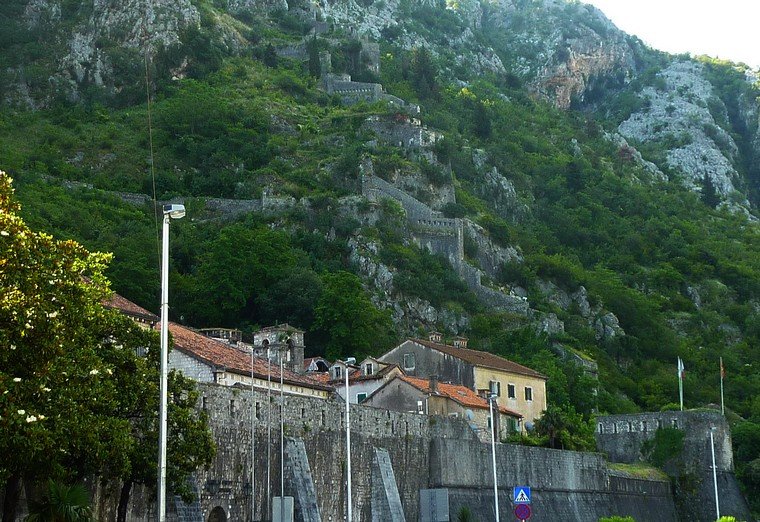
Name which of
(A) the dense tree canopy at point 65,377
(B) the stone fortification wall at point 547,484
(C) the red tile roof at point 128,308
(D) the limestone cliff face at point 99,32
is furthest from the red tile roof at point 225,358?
(D) the limestone cliff face at point 99,32

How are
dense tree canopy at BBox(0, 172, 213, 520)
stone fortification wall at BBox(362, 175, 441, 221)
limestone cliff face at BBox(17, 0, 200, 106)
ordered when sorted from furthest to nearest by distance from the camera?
limestone cliff face at BBox(17, 0, 200, 106) < stone fortification wall at BBox(362, 175, 441, 221) < dense tree canopy at BBox(0, 172, 213, 520)

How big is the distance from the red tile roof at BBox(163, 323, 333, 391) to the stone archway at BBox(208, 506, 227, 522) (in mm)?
9719

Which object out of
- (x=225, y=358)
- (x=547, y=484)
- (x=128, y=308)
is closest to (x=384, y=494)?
(x=225, y=358)

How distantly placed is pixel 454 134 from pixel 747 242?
4280 centimetres

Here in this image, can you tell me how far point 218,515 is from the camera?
46.5 metres

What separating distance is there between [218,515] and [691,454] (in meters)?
47.0

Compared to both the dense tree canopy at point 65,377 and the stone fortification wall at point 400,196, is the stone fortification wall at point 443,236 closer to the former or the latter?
the stone fortification wall at point 400,196

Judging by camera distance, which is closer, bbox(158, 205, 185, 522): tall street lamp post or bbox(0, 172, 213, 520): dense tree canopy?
bbox(158, 205, 185, 522): tall street lamp post

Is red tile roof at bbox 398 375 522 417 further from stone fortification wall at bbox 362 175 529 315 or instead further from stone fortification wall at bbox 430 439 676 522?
stone fortification wall at bbox 362 175 529 315

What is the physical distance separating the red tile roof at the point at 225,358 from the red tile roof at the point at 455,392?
5.63 m

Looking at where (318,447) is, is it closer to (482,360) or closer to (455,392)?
(455,392)

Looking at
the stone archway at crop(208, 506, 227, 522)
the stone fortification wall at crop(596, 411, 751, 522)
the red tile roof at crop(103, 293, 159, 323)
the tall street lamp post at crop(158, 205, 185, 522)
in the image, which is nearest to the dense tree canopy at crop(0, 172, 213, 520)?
the tall street lamp post at crop(158, 205, 185, 522)

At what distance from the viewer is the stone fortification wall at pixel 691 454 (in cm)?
8406

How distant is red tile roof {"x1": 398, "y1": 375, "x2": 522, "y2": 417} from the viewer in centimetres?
6931
